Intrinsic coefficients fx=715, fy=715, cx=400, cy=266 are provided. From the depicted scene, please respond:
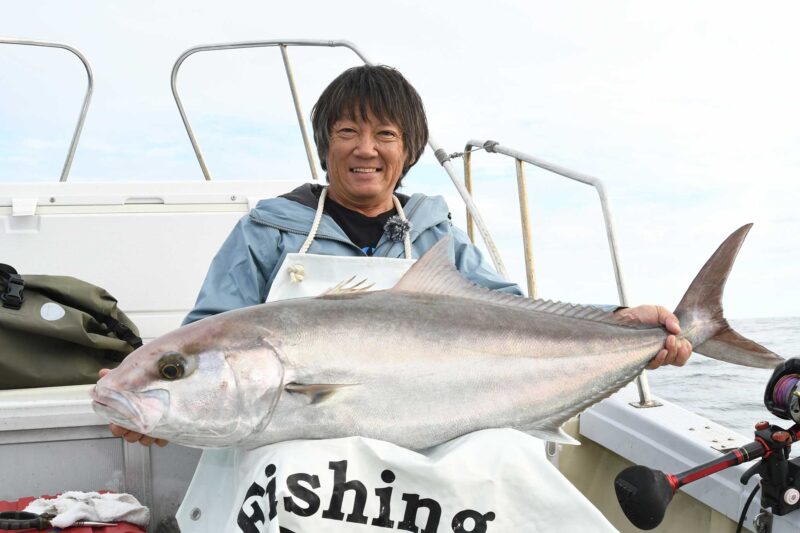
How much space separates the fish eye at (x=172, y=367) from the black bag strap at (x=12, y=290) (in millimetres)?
1610

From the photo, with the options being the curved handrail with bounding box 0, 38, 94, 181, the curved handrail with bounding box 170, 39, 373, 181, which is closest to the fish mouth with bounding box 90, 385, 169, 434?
the curved handrail with bounding box 170, 39, 373, 181

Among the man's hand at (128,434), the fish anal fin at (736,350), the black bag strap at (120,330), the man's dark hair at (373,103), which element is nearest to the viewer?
the man's hand at (128,434)

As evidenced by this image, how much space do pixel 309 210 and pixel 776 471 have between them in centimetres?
172

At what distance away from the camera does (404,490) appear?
1.71 m

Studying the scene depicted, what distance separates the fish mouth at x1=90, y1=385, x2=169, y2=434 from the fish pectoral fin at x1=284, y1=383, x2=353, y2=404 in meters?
0.29

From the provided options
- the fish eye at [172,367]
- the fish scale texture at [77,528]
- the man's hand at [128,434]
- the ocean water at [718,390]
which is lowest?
the ocean water at [718,390]

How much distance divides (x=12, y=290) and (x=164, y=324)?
100cm

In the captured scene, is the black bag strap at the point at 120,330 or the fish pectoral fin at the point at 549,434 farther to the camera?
the black bag strap at the point at 120,330

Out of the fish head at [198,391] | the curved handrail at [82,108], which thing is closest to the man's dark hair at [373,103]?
the fish head at [198,391]

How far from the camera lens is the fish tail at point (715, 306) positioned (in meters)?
2.19

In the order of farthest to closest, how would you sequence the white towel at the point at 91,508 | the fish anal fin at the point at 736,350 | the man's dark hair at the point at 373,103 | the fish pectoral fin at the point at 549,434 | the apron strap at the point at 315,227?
1. the man's dark hair at the point at 373,103
2. the apron strap at the point at 315,227
3. the white towel at the point at 91,508
4. the fish anal fin at the point at 736,350
5. the fish pectoral fin at the point at 549,434

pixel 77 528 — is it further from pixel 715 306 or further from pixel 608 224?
pixel 608 224

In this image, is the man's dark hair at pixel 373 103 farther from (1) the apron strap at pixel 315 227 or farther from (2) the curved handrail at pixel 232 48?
(2) the curved handrail at pixel 232 48

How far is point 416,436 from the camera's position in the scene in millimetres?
1794
